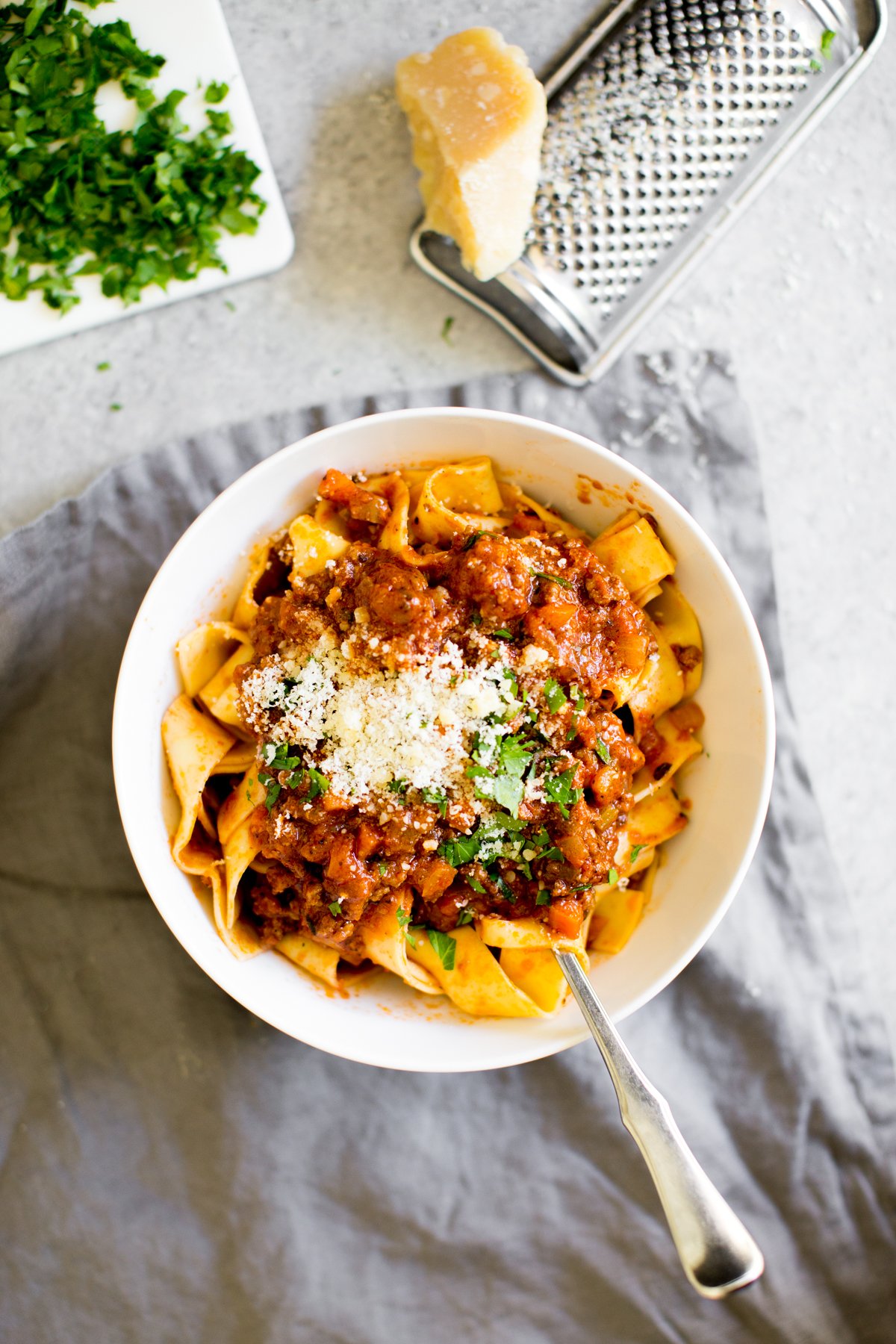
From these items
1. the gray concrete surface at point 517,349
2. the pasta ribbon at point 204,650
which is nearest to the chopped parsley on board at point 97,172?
the gray concrete surface at point 517,349

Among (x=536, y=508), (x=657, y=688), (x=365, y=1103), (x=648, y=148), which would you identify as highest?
(x=648, y=148)

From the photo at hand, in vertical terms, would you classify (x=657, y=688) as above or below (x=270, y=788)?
above

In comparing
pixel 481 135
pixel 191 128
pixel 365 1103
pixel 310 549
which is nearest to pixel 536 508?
pixel 310 549

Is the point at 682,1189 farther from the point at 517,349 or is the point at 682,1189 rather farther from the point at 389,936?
the point at 517,349

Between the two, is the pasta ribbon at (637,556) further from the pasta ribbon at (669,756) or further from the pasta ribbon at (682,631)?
the pasta ribbon at (669,756)

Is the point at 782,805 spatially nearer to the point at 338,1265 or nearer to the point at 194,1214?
the point at 338,1265

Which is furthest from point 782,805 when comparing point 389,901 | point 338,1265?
point 338,1265

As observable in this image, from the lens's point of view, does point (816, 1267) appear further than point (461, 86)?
Yes
